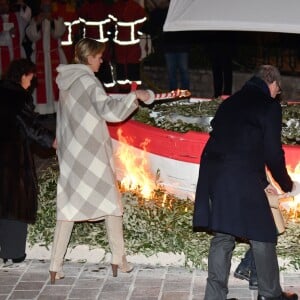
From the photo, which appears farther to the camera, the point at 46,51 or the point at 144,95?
the point at 46,51

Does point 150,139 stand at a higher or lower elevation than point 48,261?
higher

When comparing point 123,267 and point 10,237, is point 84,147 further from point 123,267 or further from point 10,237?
point 10,237

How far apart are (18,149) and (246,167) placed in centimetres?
225

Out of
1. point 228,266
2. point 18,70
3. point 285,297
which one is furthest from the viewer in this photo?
point 18,70

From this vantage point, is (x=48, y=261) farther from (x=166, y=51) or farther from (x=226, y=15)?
(x=166, y=51)

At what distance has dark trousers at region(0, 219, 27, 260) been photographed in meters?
9.16

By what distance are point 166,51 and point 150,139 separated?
246 inches

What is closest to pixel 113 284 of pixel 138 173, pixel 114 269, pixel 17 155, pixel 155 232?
pixel 114 269

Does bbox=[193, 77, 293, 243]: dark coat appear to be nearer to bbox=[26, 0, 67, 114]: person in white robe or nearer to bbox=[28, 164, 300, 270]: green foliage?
bbox=[28, 164, 300, 270]: green foliage

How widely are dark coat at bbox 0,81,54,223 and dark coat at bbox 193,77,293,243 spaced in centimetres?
186

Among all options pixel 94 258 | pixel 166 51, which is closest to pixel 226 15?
pixel 94 258

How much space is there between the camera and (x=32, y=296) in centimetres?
842

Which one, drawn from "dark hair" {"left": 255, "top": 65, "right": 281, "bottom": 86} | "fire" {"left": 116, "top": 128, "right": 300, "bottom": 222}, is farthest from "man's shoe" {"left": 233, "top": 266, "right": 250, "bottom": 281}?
"dark hair" {"left": 255, "top": 65, "right": 281, "bottom": 86}

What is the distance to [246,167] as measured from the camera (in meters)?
7.46
